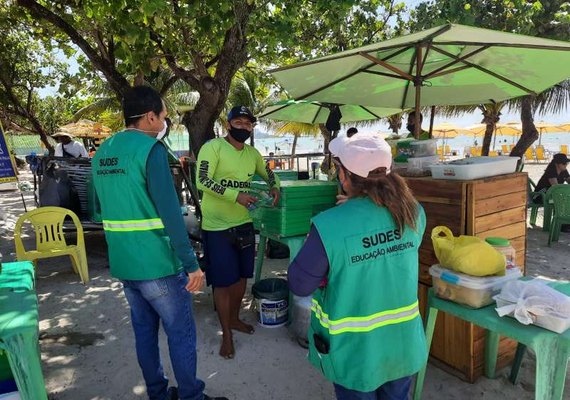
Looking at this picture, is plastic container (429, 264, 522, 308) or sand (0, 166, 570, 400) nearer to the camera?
plastic container (429, 264, 522, 308)

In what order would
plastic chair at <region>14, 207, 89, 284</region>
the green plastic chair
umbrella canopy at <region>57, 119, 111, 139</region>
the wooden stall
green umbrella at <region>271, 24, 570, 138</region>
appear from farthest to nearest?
umbrella canopy at <region>57, 119, 111, 139</region>
the green plastic chair
plastic chair at <region>14, 207, 89, 284</region>
green umbrella at <region>271, 24, 570, 138</region>
the wooden stall

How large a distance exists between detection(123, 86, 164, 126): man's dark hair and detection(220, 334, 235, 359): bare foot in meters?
2.01

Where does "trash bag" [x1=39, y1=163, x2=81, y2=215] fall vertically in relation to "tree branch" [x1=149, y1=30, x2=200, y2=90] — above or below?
below

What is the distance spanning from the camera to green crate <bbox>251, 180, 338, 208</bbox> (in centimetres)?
345

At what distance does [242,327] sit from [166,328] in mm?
1446

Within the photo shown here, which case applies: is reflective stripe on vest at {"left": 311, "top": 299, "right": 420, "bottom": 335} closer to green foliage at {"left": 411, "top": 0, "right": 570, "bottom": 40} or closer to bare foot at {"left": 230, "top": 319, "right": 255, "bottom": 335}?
bare foot at {"left": 230, "top": 319, "right": 255, "bottom": 335}

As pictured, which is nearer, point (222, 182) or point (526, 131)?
point (222, 182)

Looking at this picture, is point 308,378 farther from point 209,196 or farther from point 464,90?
point 464,90

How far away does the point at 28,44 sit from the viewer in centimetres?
1537

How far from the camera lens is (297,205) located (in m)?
3.53

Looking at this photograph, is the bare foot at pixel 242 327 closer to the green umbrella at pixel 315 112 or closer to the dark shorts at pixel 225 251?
the dark shorts at pixel 225 251

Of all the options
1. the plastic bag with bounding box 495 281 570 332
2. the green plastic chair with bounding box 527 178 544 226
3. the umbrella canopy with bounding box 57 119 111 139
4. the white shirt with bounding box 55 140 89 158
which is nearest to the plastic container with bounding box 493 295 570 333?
the plastic bag with bounding box 495 281 570 332

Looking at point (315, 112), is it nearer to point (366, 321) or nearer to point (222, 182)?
point (222, 182)

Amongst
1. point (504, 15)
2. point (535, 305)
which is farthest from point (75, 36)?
point (504, 15)
